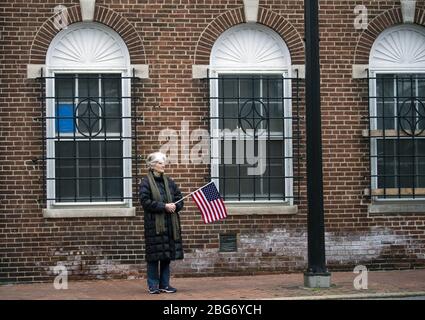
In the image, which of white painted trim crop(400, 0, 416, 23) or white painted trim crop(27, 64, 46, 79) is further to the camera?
white painted trim crop(400, 0, 416, 23)

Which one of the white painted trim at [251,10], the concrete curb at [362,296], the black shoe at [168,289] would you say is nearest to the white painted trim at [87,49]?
the white painted trim at [251,10]

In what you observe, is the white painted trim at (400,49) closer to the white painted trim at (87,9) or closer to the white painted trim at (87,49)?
the white painted trim at (87,49)

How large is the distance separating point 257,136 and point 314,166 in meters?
2.40

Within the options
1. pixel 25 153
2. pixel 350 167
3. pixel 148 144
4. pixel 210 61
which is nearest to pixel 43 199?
pixel 25 153

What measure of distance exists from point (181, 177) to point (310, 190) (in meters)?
2.65

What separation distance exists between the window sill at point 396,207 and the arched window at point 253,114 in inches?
53.5

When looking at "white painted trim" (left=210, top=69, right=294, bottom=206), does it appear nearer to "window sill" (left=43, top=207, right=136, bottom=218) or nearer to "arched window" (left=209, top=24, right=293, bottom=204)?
"arched window" (left=209, top=24, right=293, bottom=204)

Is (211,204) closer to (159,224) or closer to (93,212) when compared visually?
(159,224)

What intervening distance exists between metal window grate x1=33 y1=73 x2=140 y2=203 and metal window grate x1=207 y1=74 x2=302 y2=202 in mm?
1374

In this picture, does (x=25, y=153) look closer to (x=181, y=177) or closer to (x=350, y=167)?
(x=181, y=177)

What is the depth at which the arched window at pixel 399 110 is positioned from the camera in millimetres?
15102

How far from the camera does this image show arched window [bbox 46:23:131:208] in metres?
14.5

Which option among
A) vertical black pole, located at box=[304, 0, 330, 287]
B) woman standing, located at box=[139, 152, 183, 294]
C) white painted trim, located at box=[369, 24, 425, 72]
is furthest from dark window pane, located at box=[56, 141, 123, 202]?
white painted trim, located at box=[369, 24, 425, 72]

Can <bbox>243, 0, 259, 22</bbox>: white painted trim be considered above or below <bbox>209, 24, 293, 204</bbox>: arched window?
above
